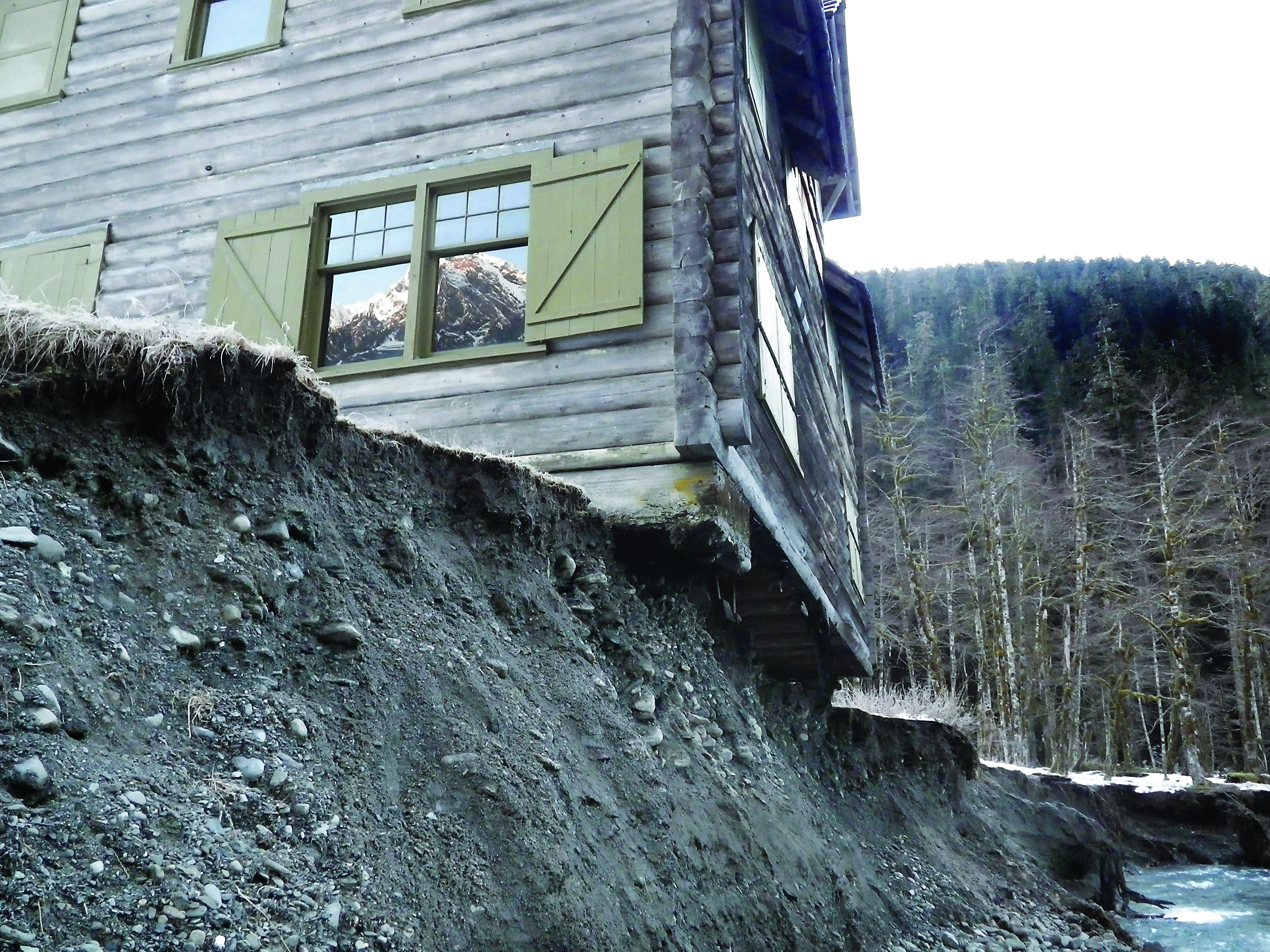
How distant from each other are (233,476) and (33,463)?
816 millimetres

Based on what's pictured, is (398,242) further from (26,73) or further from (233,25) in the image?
(26,73)

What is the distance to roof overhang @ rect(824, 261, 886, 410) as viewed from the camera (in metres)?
14.8

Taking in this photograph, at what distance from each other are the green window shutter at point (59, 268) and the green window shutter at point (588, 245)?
14.1 ft

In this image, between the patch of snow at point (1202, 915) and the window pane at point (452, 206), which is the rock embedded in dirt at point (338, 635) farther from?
the patch of snow at point (1202, 915)

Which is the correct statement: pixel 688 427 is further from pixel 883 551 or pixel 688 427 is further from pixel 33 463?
pixel 883 551

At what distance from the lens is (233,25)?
9578 millimetres

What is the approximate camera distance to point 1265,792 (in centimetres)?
1853

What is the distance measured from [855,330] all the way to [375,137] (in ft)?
29.7

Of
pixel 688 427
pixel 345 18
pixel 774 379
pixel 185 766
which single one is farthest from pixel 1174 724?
pixel 185 766

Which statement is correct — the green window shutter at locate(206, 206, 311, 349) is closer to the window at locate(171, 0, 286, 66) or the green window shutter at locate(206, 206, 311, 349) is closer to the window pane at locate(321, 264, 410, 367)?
the window pane at locate(321, 264, 410, 367)

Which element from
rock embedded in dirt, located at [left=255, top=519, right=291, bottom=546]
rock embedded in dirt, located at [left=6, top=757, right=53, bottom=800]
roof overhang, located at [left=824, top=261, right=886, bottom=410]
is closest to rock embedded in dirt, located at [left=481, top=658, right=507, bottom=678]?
rock embedded in dirt, located at [left=255, top=519, right=291, bottom=546]

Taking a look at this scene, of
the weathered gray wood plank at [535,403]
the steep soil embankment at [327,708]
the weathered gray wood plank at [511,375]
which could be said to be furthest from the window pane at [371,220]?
the steep soil embankment at [327,708]

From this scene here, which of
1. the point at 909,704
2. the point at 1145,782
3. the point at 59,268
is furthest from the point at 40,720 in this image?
the point at 1145,782

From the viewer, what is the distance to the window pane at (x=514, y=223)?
26.2 feet
